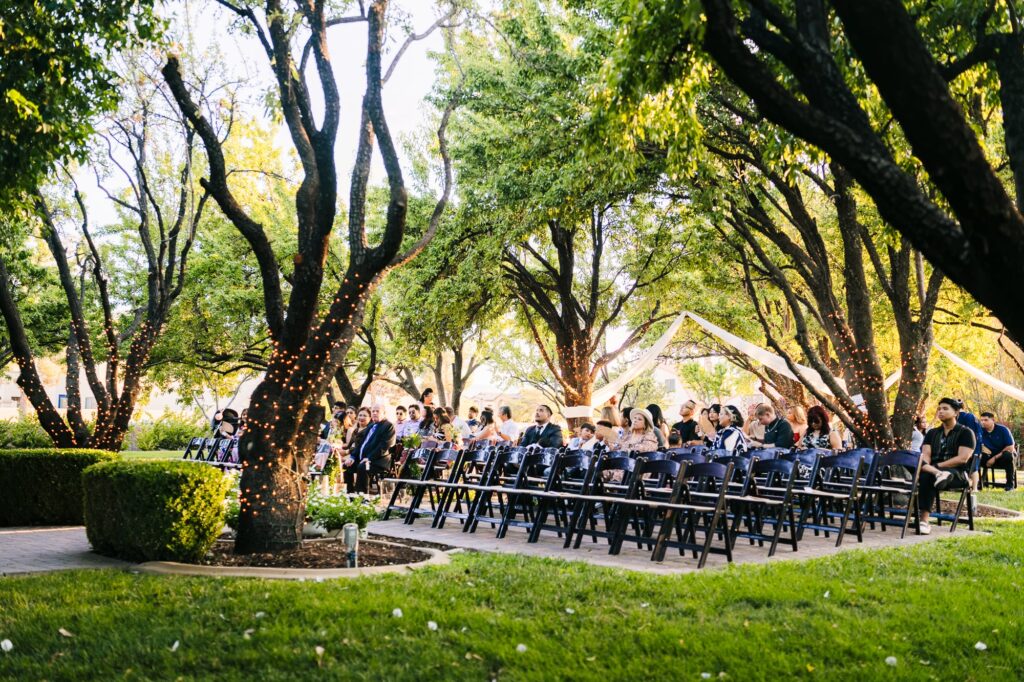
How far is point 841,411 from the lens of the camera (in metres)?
14.1

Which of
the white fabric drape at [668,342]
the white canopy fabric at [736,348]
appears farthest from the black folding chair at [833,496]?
the white fabric drape at [668,342]

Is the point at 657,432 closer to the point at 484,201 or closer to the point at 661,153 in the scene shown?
the point at 661,153

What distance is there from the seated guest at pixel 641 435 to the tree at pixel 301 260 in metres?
4.76

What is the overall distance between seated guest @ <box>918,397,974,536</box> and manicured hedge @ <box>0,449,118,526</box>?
10565 millimetres

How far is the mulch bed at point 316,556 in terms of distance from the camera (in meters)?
7.34

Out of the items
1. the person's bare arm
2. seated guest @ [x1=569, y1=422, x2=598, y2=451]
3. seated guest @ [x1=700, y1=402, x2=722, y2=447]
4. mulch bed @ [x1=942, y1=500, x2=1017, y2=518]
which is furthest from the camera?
seated guest @ [x1=700, y1=402, x2=722, y2=447]

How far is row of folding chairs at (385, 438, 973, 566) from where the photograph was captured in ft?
27.7

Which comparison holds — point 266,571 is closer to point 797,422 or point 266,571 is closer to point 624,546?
point 624,546

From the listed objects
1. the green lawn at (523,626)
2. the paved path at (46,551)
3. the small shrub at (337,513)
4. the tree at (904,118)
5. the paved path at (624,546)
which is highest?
the tree at (904,118)

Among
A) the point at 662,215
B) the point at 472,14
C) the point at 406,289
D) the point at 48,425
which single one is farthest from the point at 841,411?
the point at 48,425

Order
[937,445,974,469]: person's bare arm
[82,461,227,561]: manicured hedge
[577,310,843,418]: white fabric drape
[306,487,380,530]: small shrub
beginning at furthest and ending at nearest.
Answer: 1. [577,310,843,418]: white fabric drape
2. [937,445,974,469]: person's bare arm
3. [306,487,380,530]: small shrub
4. [82,461,227,561]: manicured hedge

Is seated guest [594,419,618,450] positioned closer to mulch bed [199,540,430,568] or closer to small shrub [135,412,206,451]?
mulch bed [199,540,430,568]

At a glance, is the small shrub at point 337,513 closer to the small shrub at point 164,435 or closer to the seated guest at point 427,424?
the seated guest at point 427,424

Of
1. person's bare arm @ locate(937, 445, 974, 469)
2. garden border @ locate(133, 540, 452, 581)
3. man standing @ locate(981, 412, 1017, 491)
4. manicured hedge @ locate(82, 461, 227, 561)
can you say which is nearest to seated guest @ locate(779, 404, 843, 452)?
person's bare arm @ locate(937, 445, 974, 469)
